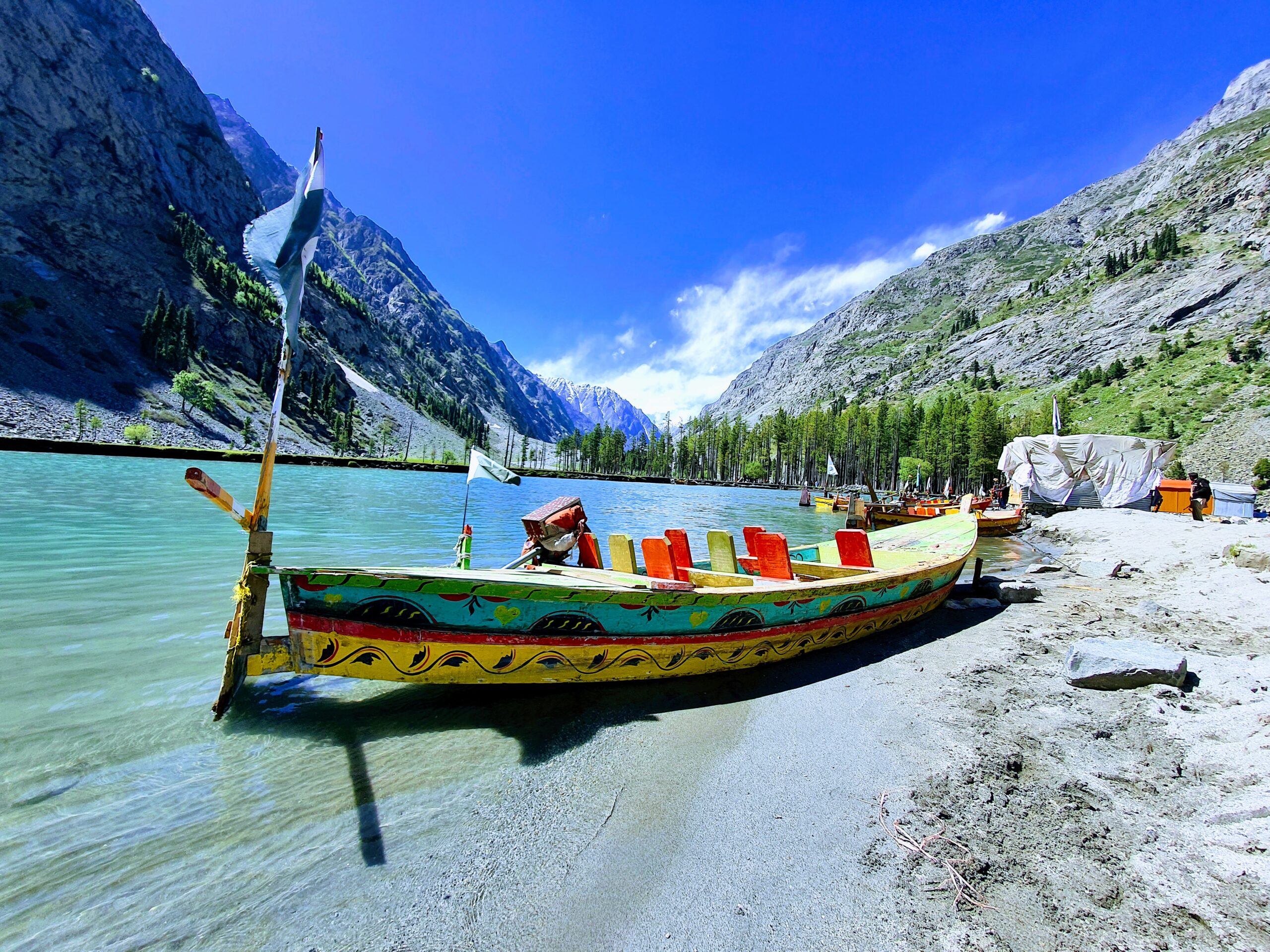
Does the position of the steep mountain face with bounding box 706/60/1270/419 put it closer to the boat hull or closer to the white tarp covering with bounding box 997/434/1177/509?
the white tarp covering with bounding box 997/434/1177/509

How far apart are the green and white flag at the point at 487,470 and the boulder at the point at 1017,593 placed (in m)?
9.53

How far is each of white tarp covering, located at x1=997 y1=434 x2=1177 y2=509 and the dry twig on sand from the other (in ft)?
117

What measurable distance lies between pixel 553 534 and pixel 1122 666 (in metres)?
6.55

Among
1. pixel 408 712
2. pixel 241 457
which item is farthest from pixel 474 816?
pixel 241 457

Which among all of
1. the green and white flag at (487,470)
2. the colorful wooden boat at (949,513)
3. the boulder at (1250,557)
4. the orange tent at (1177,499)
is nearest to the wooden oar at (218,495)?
the green and white flag at (487,470)

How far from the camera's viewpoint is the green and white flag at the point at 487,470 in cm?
703

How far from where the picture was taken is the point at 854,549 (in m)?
8.69

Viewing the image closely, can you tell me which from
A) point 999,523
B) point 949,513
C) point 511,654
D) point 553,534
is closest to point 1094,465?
point 999,523

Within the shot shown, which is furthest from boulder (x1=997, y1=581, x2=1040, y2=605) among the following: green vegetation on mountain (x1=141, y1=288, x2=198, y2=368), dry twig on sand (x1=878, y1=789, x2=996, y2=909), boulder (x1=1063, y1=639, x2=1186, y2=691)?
green vegetation on mountain (x1=141, y1=288, x2=198, y2=368)

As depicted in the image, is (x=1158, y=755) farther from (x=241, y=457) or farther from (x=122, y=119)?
(x=122, y=119)

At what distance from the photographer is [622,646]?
531 centimetres

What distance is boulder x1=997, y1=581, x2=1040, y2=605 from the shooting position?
9805mm

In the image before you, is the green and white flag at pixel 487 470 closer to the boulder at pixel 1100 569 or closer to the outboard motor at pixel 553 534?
the outboard motor at pixel 553 534

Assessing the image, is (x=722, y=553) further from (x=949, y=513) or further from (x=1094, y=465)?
(x=1094, y=465)
